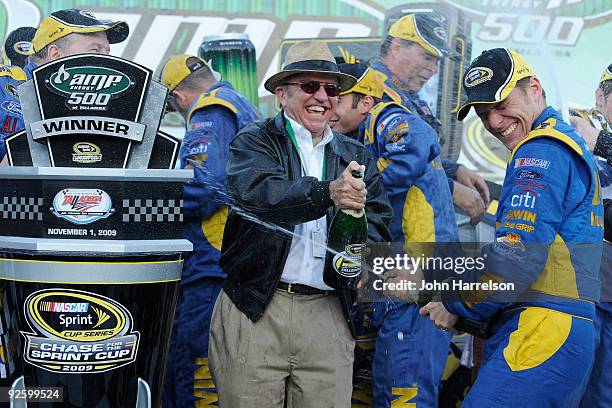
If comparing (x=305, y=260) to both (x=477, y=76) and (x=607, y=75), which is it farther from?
(x=607, y=75)

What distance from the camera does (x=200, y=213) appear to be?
4789mm

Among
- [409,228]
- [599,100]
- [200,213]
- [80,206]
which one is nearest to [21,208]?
[80,206]

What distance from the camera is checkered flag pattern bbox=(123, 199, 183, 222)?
3312mm

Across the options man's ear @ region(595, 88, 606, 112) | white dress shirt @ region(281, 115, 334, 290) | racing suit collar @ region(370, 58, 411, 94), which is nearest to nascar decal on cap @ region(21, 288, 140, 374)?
white dress shirt @ region(281, 115, 334, 290)

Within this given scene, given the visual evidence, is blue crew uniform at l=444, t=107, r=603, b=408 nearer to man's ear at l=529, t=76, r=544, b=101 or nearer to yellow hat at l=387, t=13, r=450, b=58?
man's ear at l=529, t=76, r=544, b=101

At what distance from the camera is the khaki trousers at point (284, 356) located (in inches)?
141

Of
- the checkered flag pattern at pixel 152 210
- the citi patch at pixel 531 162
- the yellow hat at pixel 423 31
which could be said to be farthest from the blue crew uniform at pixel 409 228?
the checkered flag pattern at pixel 152 210

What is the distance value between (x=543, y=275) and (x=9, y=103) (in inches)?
105

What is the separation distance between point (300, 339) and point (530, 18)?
Answer: 2.79 metres

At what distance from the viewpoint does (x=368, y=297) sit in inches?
156

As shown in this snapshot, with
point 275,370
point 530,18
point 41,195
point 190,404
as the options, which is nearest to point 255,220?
point 275,370

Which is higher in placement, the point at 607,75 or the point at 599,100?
the point at 607,75

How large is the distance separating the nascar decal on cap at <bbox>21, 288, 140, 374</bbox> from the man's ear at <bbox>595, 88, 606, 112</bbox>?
10.9 ft

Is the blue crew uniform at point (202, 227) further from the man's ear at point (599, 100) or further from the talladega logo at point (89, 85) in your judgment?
the man's ear at point (599, 100)
